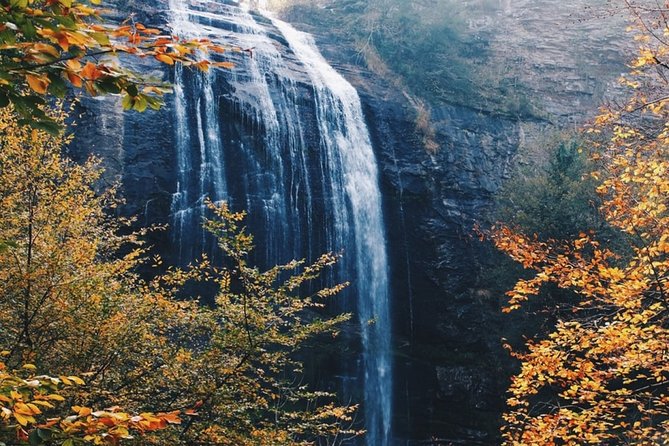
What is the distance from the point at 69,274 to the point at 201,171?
911cm

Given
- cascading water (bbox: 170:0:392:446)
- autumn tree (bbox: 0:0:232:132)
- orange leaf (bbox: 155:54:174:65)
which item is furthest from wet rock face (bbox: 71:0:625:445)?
orange leaf (bbox: 155:54:174:65)

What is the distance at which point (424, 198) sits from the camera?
17375 millimetres

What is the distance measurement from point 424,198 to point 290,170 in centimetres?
444

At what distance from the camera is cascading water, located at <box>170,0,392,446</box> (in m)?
15.1

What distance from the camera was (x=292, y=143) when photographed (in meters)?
16.2

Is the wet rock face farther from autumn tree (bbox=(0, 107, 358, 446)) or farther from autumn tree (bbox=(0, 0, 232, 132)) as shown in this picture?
autumn tree (bbox=(0, 0, 232, 132))

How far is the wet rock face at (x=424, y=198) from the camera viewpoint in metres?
14.4

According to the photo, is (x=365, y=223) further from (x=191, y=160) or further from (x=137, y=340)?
(x=137, y=340)

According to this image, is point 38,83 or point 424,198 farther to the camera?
point 424,198

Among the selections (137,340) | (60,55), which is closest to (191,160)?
(137,340)

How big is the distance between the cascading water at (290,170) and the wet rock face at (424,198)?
0.65 feet

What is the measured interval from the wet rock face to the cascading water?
20 centimetres

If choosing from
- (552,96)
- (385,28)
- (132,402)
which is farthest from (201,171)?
(552,96)

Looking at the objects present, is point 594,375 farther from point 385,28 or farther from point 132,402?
point 385,28
